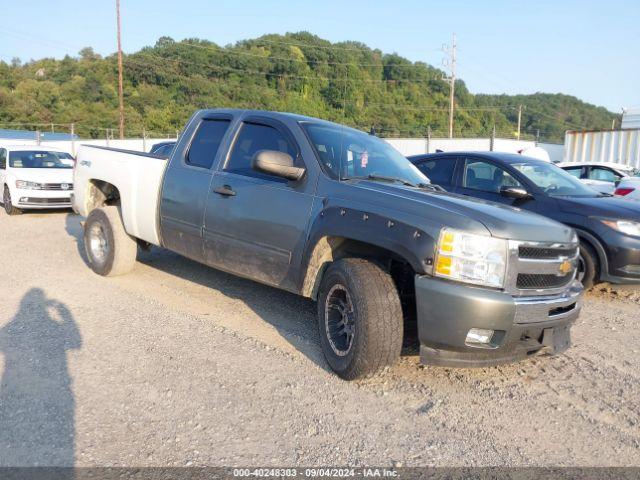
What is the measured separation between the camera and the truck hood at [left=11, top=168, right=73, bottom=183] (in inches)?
484

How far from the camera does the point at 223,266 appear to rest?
5074mm

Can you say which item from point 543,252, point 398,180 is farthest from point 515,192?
point 543,252

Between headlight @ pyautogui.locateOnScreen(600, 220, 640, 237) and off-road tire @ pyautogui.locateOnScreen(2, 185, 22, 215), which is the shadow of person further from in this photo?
off-road tire @ pyautogui.locateOnScreen(2, 185, 22, 215)

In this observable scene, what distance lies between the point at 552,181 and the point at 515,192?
0.82 m

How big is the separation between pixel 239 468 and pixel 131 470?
1.74 ft

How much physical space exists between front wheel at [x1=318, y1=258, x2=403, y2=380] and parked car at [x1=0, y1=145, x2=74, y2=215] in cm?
1034

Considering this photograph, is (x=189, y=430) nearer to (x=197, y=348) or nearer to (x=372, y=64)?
(x=197, y=348)

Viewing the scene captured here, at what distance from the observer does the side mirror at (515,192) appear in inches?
255

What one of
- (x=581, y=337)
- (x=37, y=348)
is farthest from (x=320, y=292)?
(x=581, y=337)

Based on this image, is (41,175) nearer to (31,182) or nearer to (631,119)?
(31,182)

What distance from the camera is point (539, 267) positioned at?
12.0ft

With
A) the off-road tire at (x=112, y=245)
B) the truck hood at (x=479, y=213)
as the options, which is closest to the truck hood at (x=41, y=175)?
the off-road tire at (x=112, y=245)

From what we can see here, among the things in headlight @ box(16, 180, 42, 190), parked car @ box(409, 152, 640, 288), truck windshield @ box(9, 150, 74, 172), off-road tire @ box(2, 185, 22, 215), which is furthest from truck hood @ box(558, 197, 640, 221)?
truck windshield @ box(9, 150, 74, 172)

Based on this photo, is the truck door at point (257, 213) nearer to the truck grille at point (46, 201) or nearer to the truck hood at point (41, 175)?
the truck grille at point (46, 201)
